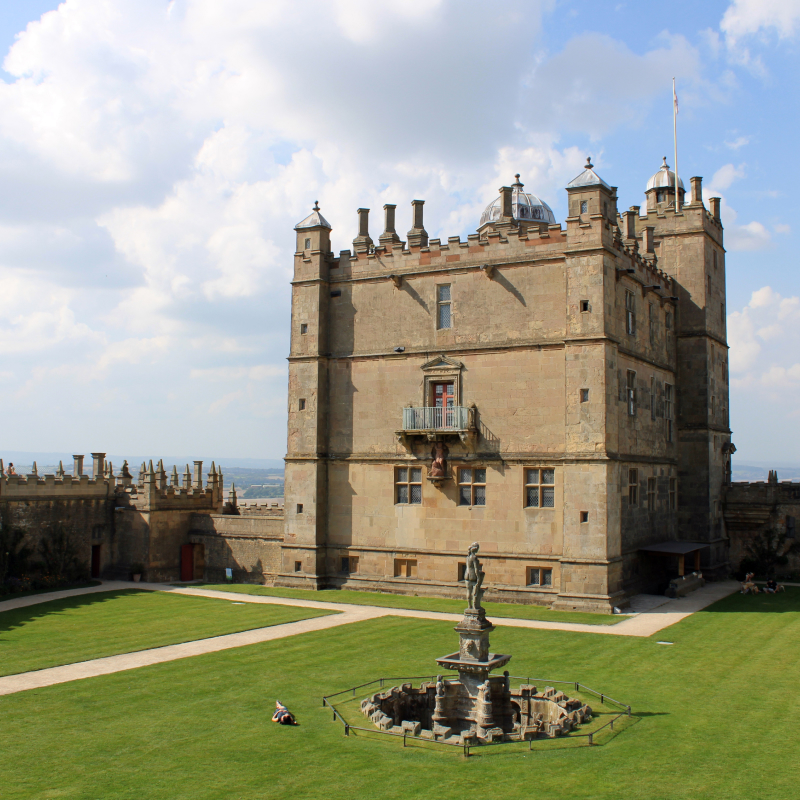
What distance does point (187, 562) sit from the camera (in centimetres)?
4591

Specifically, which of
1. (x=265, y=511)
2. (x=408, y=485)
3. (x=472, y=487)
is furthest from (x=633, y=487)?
(x=265, y=511)

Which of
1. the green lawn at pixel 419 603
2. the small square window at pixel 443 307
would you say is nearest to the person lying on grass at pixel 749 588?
the green lawn at pixel 419 603

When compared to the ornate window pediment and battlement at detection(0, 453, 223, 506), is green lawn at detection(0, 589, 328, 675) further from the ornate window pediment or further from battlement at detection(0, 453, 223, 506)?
the ornate window pediment

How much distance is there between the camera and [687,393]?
145 ft

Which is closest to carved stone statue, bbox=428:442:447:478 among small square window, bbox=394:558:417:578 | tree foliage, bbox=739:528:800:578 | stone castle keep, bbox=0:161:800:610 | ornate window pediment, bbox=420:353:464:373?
stone castle keep, bbox=0:161:800:610

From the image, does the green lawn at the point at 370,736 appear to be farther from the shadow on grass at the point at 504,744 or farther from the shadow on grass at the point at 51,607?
the shadow on grass at the point at 51,607

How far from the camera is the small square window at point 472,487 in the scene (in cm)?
3709

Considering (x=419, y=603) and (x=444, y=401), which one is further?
(x=444, y=401)

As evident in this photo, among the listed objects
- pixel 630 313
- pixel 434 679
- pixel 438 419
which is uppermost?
pixel 630 313

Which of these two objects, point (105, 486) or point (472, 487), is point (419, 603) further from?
point (105, 486)

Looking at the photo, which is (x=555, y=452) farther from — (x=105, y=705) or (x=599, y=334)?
(x=105, y=705)

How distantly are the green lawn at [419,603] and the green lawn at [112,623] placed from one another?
2984mm

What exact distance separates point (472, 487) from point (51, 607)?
1872 cm

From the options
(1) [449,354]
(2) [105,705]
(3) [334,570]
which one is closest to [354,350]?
(1) [449,354]
